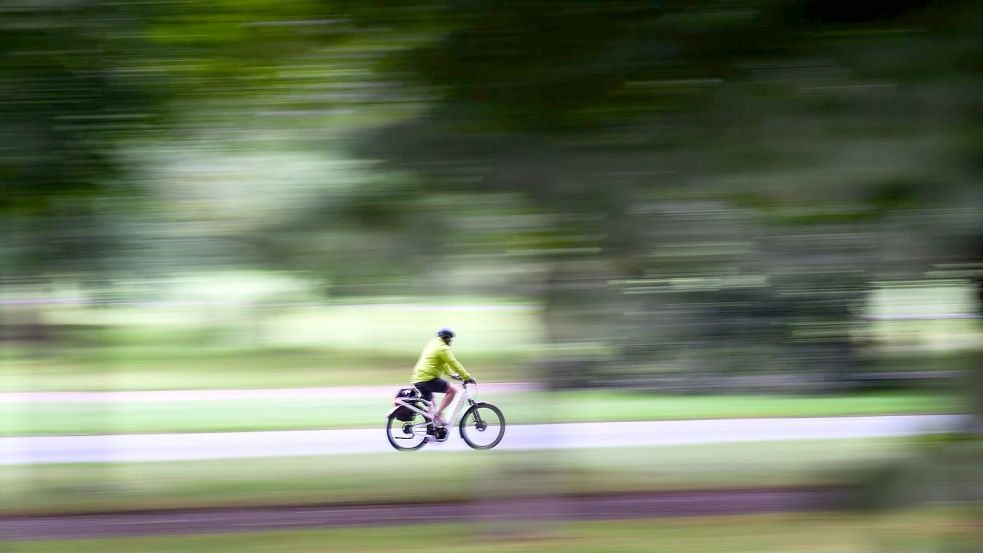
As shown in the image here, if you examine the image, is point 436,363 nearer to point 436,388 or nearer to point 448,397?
point 436,388

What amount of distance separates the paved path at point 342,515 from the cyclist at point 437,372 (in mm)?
750

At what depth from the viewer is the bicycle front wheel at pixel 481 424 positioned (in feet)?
23.5

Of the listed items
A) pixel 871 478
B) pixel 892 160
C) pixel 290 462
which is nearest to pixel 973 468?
pixel 871 478

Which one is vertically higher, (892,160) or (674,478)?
(674,478)

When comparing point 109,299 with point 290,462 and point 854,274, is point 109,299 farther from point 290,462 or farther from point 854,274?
point 290,462

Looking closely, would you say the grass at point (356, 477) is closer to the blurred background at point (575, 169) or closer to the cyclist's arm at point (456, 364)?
the cyclist's arm at point (456, 364)

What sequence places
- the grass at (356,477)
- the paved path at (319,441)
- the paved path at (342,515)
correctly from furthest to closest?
the paved path at (319,441), the grass at (356,477), the paved path at (342,515)

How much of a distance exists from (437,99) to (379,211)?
34 centimetres

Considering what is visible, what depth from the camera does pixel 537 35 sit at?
2.05m

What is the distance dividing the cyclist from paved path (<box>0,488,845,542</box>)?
750 mm

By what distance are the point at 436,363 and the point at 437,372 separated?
0.41 ft

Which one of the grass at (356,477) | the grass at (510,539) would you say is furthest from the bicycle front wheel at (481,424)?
the grass at (510,539)

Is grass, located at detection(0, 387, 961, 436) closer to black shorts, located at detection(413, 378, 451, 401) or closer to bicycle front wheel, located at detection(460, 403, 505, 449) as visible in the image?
bicycle front wheel, located at detection(460, 403, 505, 449)

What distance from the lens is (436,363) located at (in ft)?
22.2
